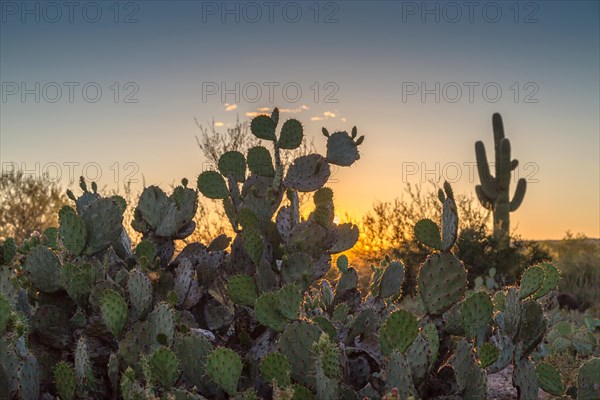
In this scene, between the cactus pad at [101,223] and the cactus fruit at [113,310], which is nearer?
the cactus fruit at [113,310]

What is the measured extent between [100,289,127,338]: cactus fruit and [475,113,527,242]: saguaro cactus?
19.3 meters

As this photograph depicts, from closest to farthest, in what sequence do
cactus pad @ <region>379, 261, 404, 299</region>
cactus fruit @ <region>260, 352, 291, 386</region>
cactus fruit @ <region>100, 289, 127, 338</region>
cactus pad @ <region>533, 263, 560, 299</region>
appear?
1. cactus fruit @ <region>260, 352, 291, 386</region>
2. cactus fruit @ <region>100, 289, 127, 338</region>
3. cactus pad @ <region>533, 263, 560, 299</region>
4. cactus pad @ <region>379, 261, 404, 299</region>

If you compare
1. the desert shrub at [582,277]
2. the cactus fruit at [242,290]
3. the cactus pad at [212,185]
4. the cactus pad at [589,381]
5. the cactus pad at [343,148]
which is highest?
the cactus pad at [343,148]

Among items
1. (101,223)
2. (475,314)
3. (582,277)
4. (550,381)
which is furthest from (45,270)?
(582,277)

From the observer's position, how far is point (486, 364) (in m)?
2.64

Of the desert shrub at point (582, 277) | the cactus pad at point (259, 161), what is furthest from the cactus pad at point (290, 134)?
the desert shrub at point (582, 277)

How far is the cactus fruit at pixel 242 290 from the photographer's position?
9.73 ft

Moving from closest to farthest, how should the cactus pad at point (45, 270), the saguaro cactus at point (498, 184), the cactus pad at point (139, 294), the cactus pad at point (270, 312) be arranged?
the cactus pad at point (270, 312) < the cactus pad at point (139, 294) < the cactus pad at point (45, 270) < the saguaro cactus at point (498, 184)

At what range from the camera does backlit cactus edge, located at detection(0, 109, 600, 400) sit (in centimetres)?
251

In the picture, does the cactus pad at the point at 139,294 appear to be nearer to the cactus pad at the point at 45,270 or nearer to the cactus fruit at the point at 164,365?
the cactus pad at the point at 45,270

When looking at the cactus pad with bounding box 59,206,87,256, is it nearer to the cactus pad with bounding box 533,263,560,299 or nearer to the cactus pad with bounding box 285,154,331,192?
the cactus pad with bounding box 285,154,331,192

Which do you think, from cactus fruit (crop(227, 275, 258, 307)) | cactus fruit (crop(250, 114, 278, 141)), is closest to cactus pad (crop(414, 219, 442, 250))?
cactus fruit (crop(227, 275, 258, 307))

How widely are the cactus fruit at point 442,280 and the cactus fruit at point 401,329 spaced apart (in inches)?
19.6

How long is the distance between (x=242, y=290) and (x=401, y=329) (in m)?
0.85
